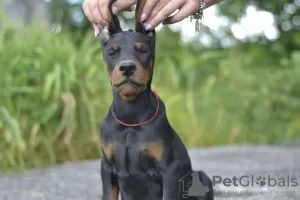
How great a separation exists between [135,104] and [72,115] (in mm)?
2968

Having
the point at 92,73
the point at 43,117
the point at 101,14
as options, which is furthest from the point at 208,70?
the point at 101,14

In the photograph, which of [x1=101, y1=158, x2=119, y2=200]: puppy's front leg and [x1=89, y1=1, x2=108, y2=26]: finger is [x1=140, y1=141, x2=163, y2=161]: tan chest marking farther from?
[x1=89, y1=1, x2=108, y2=26]: finger

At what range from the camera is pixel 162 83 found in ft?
25.5

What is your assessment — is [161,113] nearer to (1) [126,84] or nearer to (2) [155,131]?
(2) [155,131]

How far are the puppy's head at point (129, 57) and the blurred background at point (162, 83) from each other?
2501mm

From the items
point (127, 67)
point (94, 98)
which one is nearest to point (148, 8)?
point (127, 67)

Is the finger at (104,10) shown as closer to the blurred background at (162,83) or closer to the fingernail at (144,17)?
the fingernail at (144,17)

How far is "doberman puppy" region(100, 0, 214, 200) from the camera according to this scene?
2531 mm

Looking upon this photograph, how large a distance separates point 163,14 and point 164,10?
0.03m

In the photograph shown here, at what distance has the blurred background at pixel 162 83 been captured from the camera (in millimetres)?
5395

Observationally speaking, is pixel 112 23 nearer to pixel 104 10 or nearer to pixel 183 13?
pixel 104 10

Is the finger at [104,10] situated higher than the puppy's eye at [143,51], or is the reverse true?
the finger at [104,10]

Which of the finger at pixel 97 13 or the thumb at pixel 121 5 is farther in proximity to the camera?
the thumb at pixel 121 5

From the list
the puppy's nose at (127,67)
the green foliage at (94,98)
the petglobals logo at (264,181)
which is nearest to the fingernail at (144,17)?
the puppy's nose at (127,67)
